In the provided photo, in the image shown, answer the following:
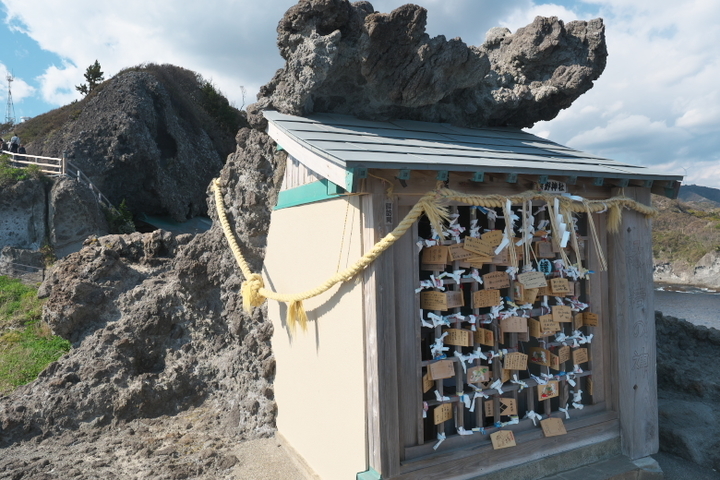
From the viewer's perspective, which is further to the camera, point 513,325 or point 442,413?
point 513,325

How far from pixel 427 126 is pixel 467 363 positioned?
99.5 inches

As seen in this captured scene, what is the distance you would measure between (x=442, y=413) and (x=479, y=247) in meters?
1.21

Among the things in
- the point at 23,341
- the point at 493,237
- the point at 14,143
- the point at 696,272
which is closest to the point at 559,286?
the point at 493,237

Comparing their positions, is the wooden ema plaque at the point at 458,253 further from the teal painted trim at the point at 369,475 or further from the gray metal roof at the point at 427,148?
the teal painted trim at the point at 369,475

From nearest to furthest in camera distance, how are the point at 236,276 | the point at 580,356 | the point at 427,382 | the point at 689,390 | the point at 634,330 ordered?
1. the point at 427,382
2. the point at 580,356
3. the point at 634,330
4. the point at 689,390
5. the point at 236,276

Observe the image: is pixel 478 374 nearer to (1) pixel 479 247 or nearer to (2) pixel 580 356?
(1) pixel 479 247

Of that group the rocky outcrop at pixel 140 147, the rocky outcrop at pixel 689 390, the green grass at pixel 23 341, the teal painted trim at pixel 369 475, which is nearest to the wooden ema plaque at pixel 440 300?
the teal painted trim at pixel 369 475

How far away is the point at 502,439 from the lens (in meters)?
3.35

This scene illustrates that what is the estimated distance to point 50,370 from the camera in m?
5.62

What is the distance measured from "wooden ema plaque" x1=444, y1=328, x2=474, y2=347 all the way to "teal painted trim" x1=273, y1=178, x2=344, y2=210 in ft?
4.21

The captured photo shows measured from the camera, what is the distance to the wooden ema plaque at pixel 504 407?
342 centimetres

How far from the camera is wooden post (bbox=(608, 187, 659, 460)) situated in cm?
389

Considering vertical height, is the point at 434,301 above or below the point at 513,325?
above

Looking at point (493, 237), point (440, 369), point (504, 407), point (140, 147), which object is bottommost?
point (504, 407)
